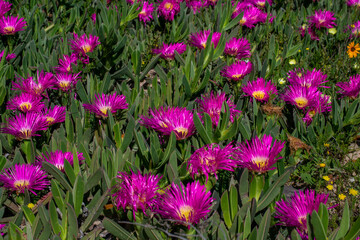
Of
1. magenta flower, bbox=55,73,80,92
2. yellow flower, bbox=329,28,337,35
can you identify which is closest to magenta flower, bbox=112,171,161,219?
magenta flower, bbox=55,73,80,92

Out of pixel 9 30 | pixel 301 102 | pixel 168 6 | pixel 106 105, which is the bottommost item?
pixel 301 102

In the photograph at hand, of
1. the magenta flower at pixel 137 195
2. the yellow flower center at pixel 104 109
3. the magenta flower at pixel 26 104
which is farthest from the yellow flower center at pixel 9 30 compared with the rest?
the magenta flower at pixel 137 195

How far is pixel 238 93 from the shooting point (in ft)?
6.40

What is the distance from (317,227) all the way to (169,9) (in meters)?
1.97

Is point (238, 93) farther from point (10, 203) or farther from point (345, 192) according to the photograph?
→ point (10, 203)

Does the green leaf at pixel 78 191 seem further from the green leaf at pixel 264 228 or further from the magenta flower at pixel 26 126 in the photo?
the green leaf at pixel 264 228

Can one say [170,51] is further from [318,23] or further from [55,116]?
[318,23]

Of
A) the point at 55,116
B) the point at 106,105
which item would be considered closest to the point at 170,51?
the point at 106,105

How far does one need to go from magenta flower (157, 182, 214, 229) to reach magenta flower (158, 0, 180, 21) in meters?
1.71

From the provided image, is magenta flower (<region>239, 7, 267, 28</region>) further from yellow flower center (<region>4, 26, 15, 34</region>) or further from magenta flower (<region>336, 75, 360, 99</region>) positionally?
yellow flower center (<region>4, 26, 15, 34</region>)

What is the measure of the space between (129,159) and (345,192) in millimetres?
838

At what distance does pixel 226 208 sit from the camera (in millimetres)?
1228

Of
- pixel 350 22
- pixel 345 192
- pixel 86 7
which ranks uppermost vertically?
pixel 86 7

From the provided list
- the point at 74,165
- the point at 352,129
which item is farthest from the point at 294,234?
the point at 352,129
